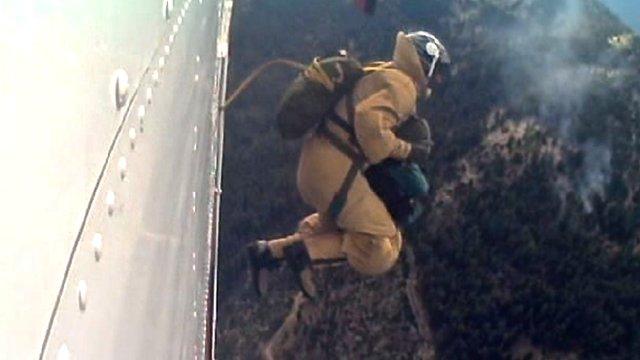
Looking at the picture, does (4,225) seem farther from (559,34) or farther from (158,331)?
(559,34)

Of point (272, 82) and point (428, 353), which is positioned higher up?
point (272, 82)

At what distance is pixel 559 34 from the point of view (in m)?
8.06

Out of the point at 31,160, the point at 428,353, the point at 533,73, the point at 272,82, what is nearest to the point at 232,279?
the point at 428,353

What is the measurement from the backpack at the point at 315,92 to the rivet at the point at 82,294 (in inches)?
111

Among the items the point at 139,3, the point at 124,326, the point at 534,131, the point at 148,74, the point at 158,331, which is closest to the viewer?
the point at 124,326

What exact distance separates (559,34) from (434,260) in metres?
2.12

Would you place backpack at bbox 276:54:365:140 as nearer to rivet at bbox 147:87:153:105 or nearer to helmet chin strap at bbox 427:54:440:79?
helmet chin strap at bbox 427:54:440:79

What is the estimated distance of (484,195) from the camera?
723 centimetres

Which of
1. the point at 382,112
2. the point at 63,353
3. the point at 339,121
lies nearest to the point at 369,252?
the point at 339,121

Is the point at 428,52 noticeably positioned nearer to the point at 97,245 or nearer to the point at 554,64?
the point at 97,245

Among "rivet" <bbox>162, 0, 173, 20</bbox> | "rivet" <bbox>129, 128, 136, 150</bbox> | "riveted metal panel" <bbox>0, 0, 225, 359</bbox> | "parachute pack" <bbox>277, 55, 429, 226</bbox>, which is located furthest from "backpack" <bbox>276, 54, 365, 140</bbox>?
"rivet" <bbox>129, 128, 136, 150</bbox>

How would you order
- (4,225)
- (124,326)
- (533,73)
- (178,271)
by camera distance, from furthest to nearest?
(533,73)
(178,271)
(124,326)
(4,225)

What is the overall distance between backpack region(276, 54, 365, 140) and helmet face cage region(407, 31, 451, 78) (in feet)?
0.67

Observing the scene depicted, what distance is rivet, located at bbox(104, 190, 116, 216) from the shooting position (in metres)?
1.07
